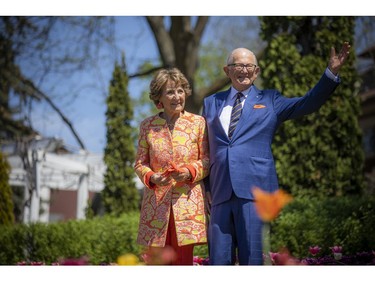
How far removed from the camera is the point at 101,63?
14.0m

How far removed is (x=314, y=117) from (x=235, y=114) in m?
3.65

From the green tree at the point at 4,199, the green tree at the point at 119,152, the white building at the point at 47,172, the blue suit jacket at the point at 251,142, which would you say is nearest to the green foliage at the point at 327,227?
the blue suit jacket at the point at 251,142

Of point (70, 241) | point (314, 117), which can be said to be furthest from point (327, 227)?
point (70, 241)

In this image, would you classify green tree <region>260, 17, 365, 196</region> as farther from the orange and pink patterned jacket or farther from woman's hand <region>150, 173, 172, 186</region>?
woman's hand <region>150, 173, 172, 186</region>

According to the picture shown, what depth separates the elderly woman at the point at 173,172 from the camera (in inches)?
115

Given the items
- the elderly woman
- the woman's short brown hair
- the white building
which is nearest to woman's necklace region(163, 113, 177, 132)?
the elderly woman

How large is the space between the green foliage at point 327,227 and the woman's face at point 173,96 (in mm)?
2735

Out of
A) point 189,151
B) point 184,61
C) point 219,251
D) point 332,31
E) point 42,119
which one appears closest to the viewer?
point 219,251

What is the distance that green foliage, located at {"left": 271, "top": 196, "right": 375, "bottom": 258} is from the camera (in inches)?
200

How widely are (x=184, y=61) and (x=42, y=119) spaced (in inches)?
183

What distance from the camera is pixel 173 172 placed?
288cm

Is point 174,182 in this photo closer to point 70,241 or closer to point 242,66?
point 242,66

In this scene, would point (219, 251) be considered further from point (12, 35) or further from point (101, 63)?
point (101, 63)
